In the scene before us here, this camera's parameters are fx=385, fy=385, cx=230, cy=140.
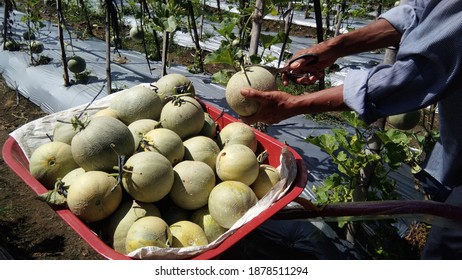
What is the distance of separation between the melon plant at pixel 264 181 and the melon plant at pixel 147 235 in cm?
52

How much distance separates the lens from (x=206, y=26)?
9695 mm

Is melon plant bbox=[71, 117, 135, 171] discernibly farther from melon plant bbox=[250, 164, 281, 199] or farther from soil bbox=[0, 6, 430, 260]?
soil bbox=[0, 6, 430, 260]

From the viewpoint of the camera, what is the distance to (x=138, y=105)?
2182mm

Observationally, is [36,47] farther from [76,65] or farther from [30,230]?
[30,230]

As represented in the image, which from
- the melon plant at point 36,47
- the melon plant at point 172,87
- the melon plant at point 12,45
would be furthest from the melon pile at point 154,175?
the melon plant at point 12,45

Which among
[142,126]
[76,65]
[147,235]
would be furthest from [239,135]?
[76,65]

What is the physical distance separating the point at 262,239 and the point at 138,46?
21.3 ft

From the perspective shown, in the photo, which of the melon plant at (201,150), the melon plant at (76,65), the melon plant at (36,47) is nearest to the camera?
the melon plant at (201,150)

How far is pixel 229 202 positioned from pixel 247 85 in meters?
0.62

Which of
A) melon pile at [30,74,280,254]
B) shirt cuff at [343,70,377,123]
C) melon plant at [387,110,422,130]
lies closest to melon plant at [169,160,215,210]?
melon pile at [30,74,280,254]

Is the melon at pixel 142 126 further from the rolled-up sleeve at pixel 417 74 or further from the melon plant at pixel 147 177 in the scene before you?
the rolled-up sleeve at pixel 417 74

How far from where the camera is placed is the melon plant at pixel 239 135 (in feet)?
6.81

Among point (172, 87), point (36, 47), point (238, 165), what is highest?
point (172, 87)

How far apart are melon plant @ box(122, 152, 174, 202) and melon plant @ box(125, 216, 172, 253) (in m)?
0.13
